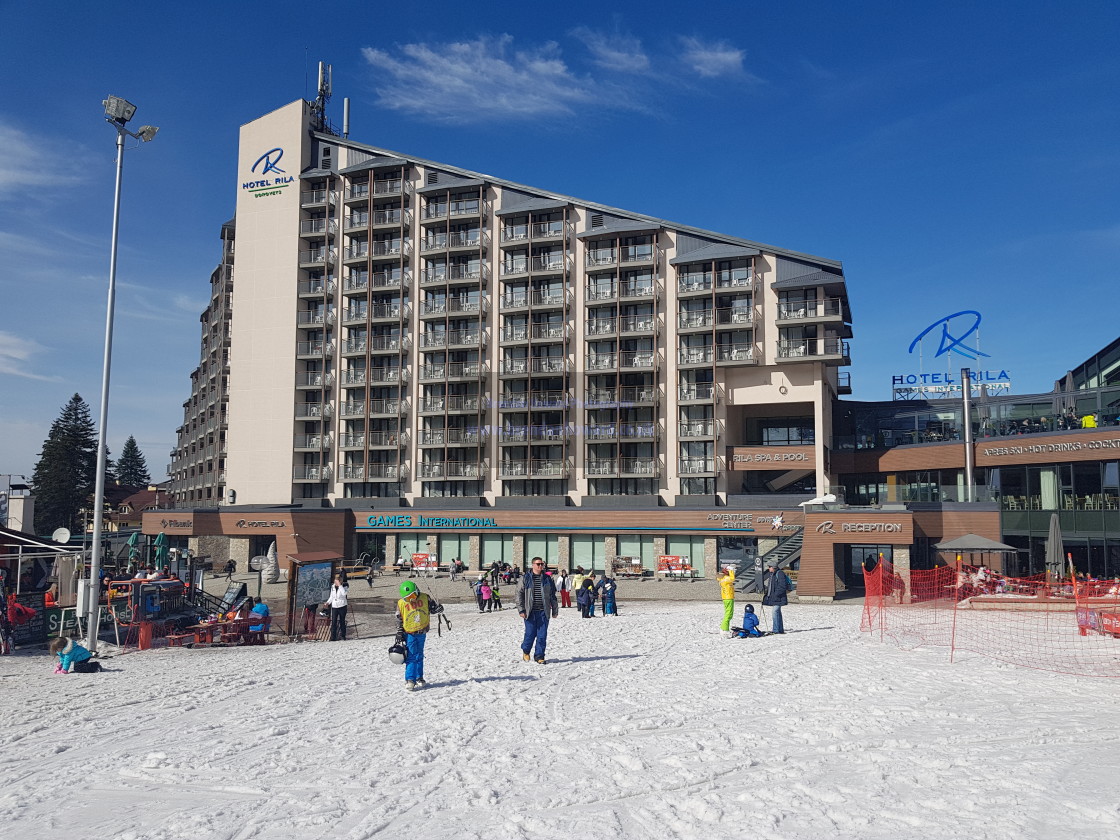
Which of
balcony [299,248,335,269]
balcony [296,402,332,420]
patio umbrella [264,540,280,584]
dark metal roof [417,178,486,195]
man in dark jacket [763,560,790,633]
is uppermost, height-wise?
dark metal roof [417,178,486,195]

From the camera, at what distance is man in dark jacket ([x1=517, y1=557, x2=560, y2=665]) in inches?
576

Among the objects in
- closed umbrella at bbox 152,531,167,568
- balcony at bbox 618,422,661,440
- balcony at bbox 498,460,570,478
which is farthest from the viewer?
balcony at bbox 498,460,570,478

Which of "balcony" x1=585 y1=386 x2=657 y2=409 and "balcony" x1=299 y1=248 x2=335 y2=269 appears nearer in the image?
"balcony" x1=585 y1=386 x2=657 y2=409

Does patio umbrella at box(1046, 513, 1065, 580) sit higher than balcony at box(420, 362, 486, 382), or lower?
lower

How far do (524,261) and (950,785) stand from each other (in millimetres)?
49230

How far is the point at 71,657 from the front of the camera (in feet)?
49.8

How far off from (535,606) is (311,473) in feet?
150

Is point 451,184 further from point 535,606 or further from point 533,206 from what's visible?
point 535,606

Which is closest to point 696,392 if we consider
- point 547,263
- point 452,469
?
point 547,263

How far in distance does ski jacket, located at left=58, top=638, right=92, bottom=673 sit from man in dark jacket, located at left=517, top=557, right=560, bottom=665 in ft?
27.9

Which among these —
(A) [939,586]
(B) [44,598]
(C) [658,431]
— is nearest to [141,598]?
(B) [44,598]

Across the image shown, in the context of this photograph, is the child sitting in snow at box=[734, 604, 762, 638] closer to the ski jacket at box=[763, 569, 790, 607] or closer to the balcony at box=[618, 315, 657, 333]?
the ski jacket at box=[763, 569, 790, 607]

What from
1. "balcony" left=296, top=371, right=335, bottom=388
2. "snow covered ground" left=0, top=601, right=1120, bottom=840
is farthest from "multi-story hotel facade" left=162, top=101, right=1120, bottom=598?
"snow covered ground" left=0, top=601, right=1120, bottom=840

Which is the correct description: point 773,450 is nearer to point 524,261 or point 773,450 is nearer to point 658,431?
point 658,431
